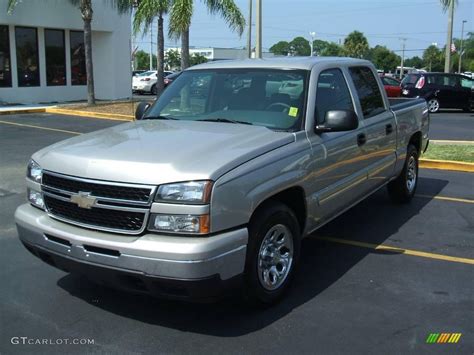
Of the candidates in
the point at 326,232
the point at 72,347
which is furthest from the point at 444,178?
the point at 72,347

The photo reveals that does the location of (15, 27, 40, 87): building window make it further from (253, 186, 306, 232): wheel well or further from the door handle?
(253, 186, 306, 232): wheel well

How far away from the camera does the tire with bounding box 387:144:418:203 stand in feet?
23.4

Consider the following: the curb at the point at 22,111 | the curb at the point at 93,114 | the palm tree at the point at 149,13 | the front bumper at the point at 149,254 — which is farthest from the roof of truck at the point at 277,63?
the curb at the point at 22,111

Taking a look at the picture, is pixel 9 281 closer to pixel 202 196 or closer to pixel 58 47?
pixel 202 196

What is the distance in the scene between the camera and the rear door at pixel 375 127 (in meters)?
5.63

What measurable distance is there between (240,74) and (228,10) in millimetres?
14683

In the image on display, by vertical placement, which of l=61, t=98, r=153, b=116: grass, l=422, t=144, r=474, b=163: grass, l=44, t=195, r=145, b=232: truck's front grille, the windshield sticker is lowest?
l=422, t=144, r=474, b=163: grass

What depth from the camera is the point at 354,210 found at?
704 cm

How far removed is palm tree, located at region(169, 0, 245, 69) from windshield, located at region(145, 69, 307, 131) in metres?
13.0

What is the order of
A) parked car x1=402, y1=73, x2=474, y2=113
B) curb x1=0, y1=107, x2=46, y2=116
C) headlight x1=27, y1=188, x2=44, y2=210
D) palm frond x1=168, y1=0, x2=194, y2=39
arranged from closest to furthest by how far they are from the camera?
headlight x1=27, y1=188, x2=44, y2=210
palm frond x1=168, y1=0, x2=194, y2=39
curb x1=0, y1=107, x2=46, y2=116
parked car x1=402, y1=73, x2=474, y2=113

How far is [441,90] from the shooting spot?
22.0 meters

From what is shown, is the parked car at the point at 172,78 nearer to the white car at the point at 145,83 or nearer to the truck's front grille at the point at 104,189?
the truck's front grille at the point at 104,189

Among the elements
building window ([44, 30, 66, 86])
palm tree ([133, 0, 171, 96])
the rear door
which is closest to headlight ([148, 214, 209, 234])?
the rear door

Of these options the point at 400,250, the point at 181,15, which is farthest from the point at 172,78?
the point at 181,15
